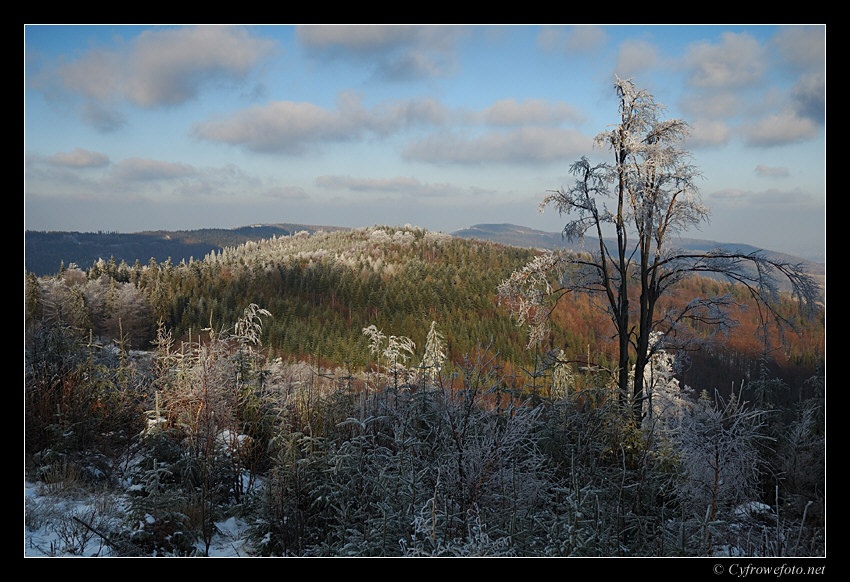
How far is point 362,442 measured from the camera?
5.48 metres

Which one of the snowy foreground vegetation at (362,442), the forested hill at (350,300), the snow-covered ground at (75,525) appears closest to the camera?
the snow-covered ground at (75,525)

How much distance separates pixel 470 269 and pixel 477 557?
4207 mm

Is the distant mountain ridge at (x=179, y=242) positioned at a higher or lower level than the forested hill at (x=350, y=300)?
higher

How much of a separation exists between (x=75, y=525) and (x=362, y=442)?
2899 mm

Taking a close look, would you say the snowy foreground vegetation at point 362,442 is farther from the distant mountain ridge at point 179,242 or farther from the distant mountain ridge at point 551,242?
the distant mountain ridge at point 551,242

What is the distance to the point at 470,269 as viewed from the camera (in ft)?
23.0

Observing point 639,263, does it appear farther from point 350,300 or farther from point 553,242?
point 350,300

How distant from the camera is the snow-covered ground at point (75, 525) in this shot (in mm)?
4109

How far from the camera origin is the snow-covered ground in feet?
13.5

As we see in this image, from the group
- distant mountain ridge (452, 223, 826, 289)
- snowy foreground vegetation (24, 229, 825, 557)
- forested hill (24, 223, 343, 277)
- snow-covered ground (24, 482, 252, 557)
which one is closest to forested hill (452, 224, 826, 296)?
distant mountain ridge (452, 223, 826, 289)

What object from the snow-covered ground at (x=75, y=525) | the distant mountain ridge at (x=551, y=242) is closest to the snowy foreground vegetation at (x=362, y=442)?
the snow-covered ground at (x=75, y=525)

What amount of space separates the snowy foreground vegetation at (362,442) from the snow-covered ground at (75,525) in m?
0.02
